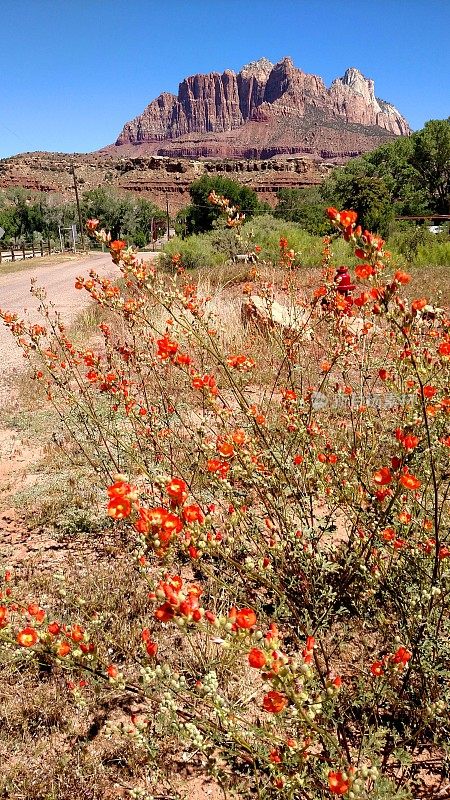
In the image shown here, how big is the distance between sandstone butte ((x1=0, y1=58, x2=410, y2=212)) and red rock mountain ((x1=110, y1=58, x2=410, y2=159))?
328mm

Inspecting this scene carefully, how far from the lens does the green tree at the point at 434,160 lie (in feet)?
121

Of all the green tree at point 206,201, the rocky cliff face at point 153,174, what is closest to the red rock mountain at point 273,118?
the rocky cliff face at point 153,174

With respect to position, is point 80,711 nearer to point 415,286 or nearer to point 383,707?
point 383,707

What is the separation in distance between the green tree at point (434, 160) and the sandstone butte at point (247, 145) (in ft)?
152

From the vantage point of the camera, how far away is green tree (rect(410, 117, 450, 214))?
3675 cm

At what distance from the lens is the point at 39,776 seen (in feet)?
6.32

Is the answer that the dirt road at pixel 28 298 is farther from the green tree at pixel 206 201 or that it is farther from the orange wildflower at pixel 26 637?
the green tree at pixel 206 201

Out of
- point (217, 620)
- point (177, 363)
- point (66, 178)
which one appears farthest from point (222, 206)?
point (66, 178)

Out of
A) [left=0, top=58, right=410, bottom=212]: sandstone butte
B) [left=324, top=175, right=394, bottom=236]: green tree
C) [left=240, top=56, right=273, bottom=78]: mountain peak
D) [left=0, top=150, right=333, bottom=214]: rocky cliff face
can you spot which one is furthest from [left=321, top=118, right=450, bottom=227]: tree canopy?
[left=240, top=56, right=273, bottom=78]: mountain peak

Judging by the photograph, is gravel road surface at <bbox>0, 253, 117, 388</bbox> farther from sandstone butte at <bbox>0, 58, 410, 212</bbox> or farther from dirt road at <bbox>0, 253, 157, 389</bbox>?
sandstone butte at <bbox>0, 58, 410, 212</bbox>

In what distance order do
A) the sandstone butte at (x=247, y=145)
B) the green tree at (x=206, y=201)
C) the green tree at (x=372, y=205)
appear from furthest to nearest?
the sandstone butte at (x=247, y=145) < the green tree at (x=206, y=201) < the green tree at (x=372, y=205)

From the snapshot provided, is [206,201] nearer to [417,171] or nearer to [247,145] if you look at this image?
[417,171]

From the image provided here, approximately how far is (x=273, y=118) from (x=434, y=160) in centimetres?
15921

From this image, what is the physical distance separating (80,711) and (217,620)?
59.4 inches
